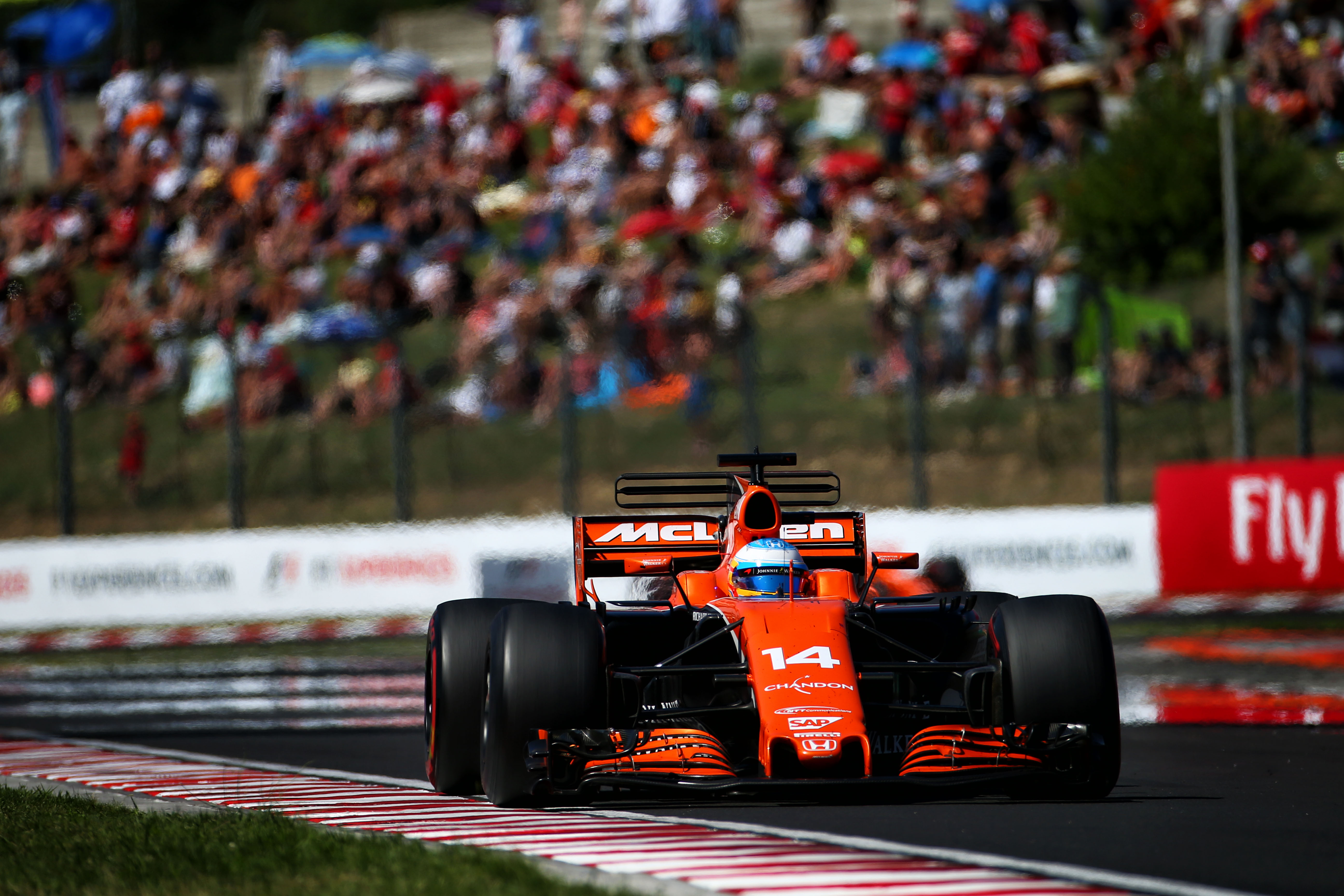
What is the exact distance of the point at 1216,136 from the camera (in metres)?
25.4

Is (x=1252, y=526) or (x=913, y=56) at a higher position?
(x=913, y=56)

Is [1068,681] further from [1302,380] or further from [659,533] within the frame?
[1302,380]

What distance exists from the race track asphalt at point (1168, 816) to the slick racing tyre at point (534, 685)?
1.55 ft

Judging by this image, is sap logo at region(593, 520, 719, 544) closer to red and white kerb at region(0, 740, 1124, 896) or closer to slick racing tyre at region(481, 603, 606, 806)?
red and white kerb at region(0, 740, 1124, 896)

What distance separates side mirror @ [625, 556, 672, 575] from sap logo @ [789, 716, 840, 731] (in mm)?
2523

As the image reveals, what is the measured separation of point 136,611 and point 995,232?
10994 millimetres

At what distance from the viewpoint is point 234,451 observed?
20766mm

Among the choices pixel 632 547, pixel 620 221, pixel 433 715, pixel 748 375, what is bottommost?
pixel 433 715

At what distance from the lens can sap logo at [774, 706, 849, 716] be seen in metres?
7.04

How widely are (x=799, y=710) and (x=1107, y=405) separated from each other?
1252 cm

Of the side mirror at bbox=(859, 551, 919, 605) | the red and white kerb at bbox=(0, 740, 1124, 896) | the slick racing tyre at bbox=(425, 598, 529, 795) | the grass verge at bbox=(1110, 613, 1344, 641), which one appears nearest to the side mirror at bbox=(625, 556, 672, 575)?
the side mirror at bbox=(859, 551, 919, 605)

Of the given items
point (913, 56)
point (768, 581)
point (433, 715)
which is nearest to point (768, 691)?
point (768, 581)

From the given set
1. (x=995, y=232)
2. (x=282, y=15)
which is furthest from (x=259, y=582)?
(x=282, y=15)

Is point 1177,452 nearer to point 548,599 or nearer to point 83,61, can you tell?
point 548,599
